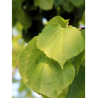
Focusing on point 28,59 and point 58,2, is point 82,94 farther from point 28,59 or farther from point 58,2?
point 58,2

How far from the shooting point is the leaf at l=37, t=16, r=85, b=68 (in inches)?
16.6

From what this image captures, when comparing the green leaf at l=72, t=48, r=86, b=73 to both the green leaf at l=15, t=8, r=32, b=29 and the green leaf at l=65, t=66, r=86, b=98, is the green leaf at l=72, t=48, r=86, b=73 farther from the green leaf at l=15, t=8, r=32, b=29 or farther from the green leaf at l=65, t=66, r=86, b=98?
the green leaf at l=15, t=8, r=32, b=29

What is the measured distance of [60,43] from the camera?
1.45ft

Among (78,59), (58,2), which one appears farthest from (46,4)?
(78,59)

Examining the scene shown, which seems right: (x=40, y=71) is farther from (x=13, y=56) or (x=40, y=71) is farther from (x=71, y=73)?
(x=13, y=56)

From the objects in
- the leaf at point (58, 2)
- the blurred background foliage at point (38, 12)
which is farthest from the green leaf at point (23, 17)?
the leaf at point (58, 2)

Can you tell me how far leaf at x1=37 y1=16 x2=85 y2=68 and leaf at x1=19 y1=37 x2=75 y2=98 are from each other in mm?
31

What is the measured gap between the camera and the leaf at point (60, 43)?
1.38 feet

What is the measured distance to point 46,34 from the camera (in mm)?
473

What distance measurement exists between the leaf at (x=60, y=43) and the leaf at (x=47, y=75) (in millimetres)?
31

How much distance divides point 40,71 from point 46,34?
95 millimetres

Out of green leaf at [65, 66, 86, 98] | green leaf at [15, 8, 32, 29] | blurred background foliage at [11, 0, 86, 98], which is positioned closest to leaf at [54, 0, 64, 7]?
blurred background foliage at [11, 0, 86, 98]

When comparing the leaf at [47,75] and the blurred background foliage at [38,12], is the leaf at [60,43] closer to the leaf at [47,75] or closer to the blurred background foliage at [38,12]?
the leaf at [47,75]

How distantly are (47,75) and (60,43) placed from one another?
0.08 metres
